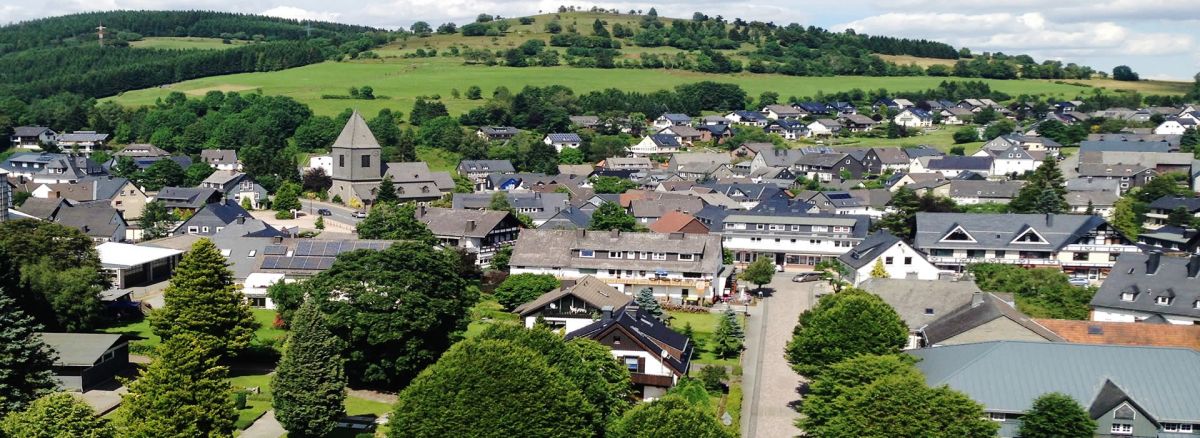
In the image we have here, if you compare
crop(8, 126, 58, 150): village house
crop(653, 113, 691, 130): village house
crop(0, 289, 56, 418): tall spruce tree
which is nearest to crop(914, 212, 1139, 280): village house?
crop(0, 289, 56, 418): tall spruce tree

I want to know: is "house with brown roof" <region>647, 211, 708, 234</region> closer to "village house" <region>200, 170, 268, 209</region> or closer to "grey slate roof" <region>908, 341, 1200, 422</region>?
"grey slate roof" <region>908, 341, 1200, 422</region>

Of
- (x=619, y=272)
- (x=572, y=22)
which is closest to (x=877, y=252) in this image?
(x=619, y=272)

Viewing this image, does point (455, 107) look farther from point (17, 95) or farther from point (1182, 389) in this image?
point (1182, 389)

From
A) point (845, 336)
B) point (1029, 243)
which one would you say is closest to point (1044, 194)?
point (1029, 243)

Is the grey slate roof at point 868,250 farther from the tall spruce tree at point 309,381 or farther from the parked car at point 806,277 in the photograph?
the tall spruce tree at point 309,381

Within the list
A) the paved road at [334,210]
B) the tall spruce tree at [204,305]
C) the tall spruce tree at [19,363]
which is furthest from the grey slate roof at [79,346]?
the paved road at [334,210]

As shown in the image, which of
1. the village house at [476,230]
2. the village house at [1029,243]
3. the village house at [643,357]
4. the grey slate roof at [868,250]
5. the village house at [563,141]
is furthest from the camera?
the village house at [563,141]
